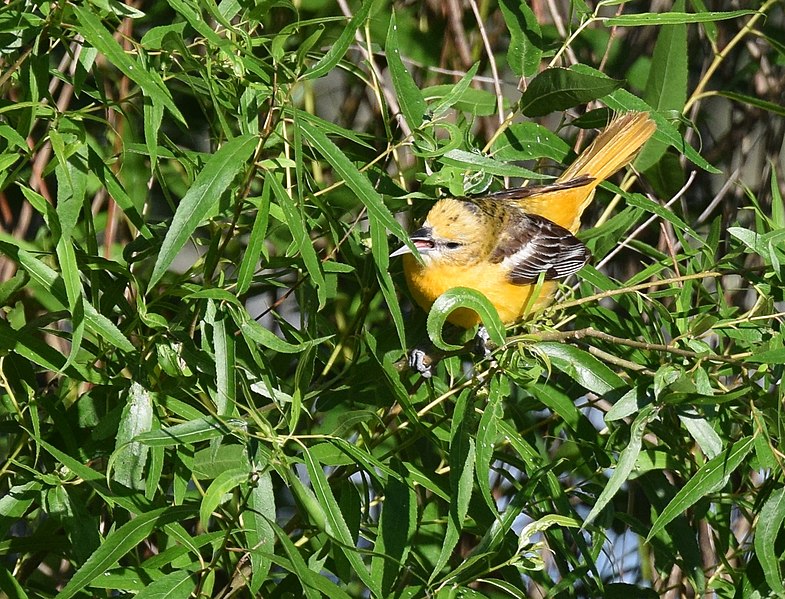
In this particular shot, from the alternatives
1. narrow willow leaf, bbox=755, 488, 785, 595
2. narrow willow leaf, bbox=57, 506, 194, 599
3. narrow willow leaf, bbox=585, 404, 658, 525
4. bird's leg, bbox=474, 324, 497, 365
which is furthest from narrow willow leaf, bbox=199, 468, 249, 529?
narrow willow leaf, bbox=755, 488, 785, 595

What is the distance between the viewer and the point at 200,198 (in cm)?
173

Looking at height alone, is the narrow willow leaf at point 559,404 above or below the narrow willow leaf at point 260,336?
below

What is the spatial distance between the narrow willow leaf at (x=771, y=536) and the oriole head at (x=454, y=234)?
4.00 ft

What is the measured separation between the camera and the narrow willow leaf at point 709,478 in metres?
2.05

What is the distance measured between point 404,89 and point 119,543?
1140 millimetres

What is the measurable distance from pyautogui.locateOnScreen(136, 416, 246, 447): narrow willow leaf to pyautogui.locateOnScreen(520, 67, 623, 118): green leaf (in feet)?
3.57

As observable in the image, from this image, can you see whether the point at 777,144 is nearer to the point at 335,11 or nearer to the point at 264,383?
the point at 335,11

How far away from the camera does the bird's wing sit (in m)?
3.02

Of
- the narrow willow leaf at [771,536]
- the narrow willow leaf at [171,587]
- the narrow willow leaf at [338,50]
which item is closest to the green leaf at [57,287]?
the narrow willow leaf at [171,587]

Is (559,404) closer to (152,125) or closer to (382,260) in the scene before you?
(382,260)

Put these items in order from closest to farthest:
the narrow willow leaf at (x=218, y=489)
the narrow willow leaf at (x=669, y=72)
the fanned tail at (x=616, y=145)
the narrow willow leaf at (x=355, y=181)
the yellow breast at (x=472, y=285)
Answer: the narrow willow leaf at (x=218, y=489)
the narrow willow leaf at (x=355, y=181)
the narrow willow leaf at (x=669, y=72)
the yellow breast at (x=472, y=285)
the fanned tail at (x=616, y=145)

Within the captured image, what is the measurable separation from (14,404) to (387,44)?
1087 mm

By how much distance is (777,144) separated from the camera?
3900 millimetres

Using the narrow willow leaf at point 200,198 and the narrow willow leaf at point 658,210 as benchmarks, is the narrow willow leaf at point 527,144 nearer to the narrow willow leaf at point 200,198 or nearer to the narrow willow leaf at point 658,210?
the narrow willow leaf at point 658,210
